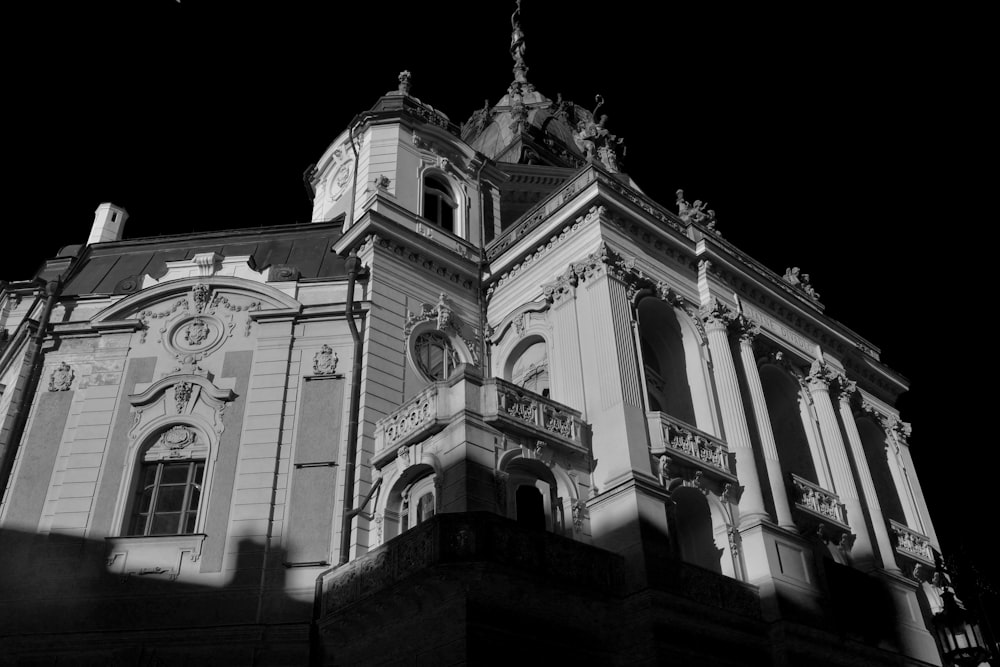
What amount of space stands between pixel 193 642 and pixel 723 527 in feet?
40.1

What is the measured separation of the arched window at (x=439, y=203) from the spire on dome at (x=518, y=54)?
22048 mm

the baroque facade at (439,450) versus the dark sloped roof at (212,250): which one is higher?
the dark sloped roof at (212,250)

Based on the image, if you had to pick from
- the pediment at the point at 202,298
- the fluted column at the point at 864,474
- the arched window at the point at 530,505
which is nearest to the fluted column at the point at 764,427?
the fluted column at the point at 864,474

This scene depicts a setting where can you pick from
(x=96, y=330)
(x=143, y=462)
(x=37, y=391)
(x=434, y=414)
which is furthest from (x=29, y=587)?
(x=434, y=414)

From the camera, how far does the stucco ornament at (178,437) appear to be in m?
22.5

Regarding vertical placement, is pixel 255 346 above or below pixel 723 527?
above

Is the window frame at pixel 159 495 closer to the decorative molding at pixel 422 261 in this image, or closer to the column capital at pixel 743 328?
the decorative molding at pixel 422 261

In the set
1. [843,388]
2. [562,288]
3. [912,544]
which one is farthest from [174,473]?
[912,544]

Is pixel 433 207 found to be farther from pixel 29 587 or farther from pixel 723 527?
pixel 29 587

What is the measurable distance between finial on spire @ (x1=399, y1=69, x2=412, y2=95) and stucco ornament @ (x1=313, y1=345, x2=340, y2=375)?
42.1ft

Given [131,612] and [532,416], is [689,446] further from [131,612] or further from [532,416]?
[131,612]

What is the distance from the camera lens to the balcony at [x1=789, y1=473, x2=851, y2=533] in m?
25.2

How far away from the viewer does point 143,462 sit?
2231 cm

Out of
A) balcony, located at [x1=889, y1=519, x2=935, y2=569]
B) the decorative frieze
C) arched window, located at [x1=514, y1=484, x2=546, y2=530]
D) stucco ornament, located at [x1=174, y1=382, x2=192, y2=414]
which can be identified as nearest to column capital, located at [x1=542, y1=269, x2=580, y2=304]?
arched window, located at [x1=514, y1=484, x2=546, y2=530]
